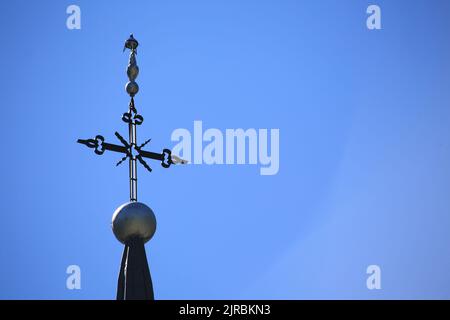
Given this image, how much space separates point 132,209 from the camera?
15.3 m

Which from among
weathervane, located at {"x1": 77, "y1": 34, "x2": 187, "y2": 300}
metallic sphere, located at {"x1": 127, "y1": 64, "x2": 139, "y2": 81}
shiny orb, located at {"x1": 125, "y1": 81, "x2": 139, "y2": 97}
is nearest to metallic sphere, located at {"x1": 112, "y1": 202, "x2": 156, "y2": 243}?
weathervane, located at {"x1": 77, "y1": 34, "x2": 187, "y2": 300}

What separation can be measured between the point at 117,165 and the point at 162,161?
4.49 ft

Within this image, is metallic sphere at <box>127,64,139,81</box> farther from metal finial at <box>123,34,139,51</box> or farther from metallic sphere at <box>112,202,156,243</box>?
metallic sphere at <box>112,202,156,243</box>

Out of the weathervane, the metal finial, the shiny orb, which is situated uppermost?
the metal finial

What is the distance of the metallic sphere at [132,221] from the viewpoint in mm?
15242

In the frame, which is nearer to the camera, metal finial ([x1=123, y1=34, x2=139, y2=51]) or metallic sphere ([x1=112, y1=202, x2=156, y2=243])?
metallic sphere ([x1=112, y1=202, x2=156, y2=243])

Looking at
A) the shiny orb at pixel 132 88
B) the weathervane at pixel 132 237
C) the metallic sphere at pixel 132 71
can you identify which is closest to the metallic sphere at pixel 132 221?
the weathervane at pixel 132 237

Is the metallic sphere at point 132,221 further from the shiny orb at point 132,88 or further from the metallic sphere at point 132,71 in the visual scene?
the metallic sphere at point 132,71

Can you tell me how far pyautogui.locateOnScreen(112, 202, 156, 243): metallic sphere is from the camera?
50.0ft

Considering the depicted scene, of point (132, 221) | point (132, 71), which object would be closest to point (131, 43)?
point (132, 71)
